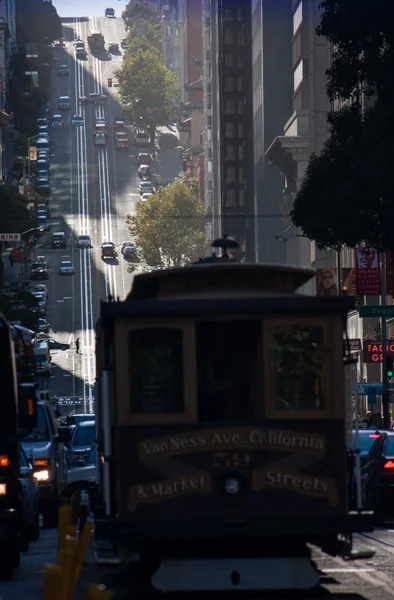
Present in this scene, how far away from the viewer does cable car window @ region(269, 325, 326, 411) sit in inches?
532

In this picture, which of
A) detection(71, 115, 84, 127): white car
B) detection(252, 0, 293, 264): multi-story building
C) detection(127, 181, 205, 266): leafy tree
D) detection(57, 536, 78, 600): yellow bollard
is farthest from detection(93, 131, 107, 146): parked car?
detection(57, 536, 78, 600): yellow bollard

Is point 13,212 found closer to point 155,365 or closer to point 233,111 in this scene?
point 233,111

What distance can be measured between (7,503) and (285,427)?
14.3 feet

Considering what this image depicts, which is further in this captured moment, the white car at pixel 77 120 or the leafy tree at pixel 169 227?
the white car at pixel 77 120

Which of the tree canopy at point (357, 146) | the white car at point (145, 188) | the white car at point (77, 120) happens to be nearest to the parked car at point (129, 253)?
the white car at point (145, 188)

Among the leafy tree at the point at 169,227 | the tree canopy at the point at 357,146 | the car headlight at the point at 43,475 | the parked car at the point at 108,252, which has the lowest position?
the car headlight at the point at 43,475

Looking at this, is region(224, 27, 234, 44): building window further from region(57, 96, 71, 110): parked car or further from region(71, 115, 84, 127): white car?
region(57, 96, 71, 110): parked car

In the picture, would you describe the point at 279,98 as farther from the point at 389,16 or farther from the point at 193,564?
the point at 193,564

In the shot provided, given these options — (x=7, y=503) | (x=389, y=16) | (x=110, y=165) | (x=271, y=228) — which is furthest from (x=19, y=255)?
(x=7, y=503)

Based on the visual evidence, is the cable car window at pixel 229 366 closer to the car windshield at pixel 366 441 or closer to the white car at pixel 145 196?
the car windshield at pixel 366 441

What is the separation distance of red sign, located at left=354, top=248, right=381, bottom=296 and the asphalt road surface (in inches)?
1708

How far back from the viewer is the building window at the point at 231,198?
172 m

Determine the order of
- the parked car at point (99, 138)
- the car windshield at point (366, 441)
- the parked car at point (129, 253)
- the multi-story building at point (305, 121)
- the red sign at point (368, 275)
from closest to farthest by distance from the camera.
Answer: the car windshield at point (366, 441) → the red sign at point (368, 275) → the multi-story building at point (305, 121) → the parked car at point (129, 253) → the parked car at point (99, 138)

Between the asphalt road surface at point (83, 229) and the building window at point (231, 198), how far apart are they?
982 centimetres
